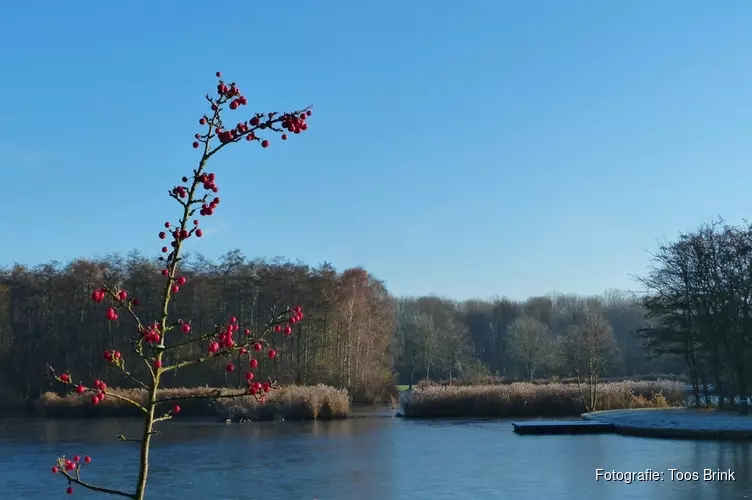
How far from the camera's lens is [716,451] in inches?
738

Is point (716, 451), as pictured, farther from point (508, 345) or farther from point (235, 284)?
point (508, 345)

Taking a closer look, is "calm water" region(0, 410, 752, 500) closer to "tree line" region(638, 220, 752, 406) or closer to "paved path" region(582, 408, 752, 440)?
"paved path" region(582, 408, 752, 440)

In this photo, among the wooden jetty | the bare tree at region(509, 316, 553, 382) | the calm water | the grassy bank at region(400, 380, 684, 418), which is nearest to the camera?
the calm water

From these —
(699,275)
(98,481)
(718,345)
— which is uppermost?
(699,275)

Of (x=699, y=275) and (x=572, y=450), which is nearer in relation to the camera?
(x=572, y=450)

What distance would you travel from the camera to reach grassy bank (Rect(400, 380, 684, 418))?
33.4 m

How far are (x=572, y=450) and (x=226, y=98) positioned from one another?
18742 mm

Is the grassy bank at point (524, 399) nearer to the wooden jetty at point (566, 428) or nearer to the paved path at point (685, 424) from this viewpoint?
the paved path at point (685, 424)

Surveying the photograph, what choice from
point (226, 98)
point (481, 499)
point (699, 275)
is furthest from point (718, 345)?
point (226, 98)

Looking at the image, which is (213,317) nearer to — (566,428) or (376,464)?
(566,428)

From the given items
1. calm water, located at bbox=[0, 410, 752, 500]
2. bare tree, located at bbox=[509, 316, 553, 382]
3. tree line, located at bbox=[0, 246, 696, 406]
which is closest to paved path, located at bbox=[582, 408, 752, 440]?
calm water, located at bbox=[0, 410, 752, 500]

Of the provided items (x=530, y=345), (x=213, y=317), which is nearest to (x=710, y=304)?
(x=213, y=317)

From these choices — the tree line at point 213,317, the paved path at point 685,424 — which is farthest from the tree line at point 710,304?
the tree line at point 213,317

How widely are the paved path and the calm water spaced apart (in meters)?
0.95
